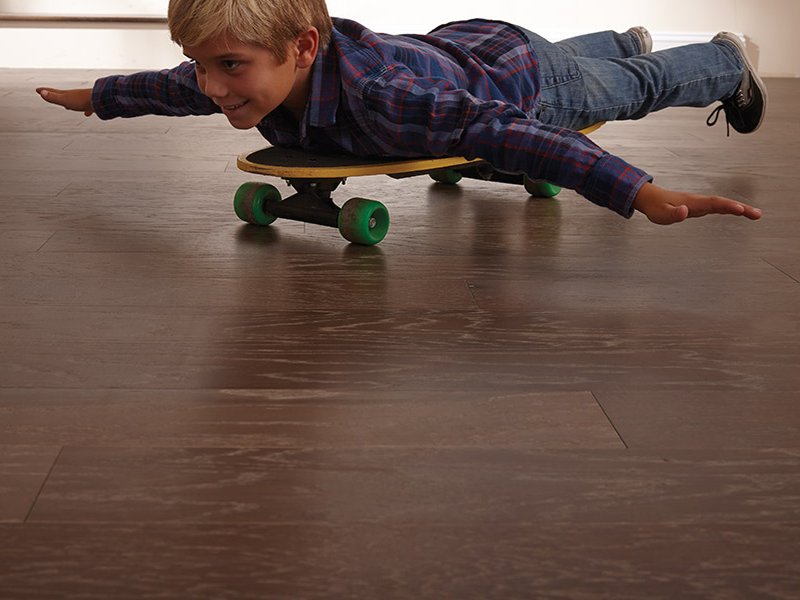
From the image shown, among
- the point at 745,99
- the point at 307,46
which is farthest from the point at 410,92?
the point at 745,99

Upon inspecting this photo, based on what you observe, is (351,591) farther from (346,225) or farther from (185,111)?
(185,111)

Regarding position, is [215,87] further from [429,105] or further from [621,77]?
[621,77]

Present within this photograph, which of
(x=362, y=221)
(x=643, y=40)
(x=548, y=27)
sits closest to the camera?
(x=362, y=221)

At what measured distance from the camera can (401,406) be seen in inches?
31.8

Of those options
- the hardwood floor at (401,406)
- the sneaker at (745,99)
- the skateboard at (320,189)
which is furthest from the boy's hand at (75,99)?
the sneaker at (745,99)

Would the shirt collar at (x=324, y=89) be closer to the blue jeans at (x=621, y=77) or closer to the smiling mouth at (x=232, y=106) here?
the smiling mouth at (x=232, y=106)

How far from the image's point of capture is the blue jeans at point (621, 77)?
1568 mm

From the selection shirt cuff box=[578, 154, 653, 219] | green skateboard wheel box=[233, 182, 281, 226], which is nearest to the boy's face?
green skateboard wheel box=[233, 182, 281, 226]

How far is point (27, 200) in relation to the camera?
1514 mm

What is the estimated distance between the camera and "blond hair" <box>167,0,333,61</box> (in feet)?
3.75

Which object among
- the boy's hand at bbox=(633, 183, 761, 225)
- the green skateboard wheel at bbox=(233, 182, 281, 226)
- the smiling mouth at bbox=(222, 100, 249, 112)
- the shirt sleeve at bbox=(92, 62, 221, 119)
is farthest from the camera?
the shirt sleeve at bbox=(92, 62, 221, 119)

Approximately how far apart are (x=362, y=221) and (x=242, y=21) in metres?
0.27

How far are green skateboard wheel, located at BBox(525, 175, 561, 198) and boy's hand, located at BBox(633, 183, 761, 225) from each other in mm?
440

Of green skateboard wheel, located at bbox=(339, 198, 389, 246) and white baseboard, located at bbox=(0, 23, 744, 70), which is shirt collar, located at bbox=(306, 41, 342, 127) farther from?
white baseboard, located at bbox=(0, 23, 744, 70)
